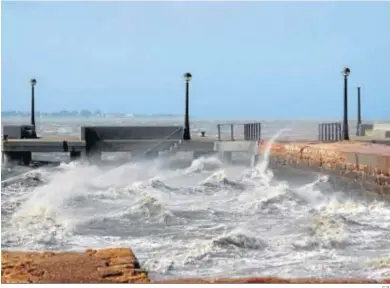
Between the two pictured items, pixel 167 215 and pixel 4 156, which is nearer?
pixel 167 215

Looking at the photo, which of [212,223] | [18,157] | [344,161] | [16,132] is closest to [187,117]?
[18,157]

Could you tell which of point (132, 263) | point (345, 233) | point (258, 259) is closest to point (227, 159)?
point (345, 233)

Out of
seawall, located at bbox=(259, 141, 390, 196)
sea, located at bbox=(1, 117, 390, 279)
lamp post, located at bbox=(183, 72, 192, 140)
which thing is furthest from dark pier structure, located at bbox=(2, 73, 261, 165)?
sea, located at bbox=(1, 117, 390, 279)

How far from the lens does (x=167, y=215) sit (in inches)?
335

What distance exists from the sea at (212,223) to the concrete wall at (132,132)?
300 centimetres

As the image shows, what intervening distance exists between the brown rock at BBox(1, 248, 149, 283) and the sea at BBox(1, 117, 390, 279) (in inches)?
34.7

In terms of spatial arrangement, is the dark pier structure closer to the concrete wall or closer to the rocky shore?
A: the concrete wall

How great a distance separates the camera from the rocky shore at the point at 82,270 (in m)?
4.11

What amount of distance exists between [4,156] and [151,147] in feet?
12.2

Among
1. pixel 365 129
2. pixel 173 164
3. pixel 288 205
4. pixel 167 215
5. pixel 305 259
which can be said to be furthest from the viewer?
pixel 365 129

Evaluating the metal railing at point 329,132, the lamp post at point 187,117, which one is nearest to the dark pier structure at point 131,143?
the lamp post at point 187,117

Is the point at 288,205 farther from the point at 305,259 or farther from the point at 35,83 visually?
the point at 35,83

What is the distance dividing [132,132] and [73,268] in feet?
42.4

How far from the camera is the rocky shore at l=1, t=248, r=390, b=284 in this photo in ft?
13.5
